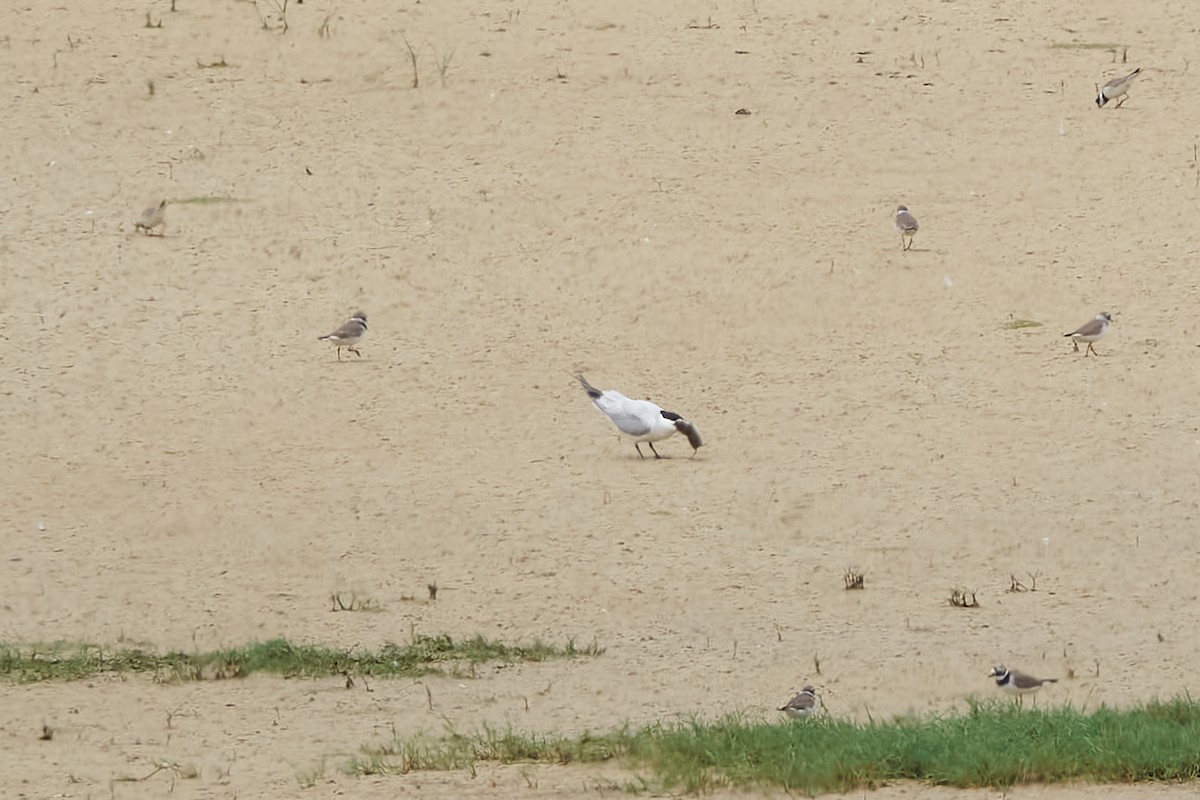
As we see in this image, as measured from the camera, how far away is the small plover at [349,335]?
1455cm

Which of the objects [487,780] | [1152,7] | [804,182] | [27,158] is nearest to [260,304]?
[27,158]

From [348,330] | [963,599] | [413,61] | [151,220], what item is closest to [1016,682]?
[963,599]

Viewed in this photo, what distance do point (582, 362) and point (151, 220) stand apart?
11.6 ft

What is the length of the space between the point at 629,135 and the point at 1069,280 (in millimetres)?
4004

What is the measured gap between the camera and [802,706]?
30.9ft

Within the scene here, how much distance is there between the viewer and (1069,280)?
51.2ft

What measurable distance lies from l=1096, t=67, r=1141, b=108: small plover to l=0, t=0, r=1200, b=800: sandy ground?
0.42 feet

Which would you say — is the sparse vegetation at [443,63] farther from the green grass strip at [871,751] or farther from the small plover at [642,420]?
the green grass strip at [871,751]

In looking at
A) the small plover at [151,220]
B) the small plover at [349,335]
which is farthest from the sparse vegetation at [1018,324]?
the small plover at [151,220]

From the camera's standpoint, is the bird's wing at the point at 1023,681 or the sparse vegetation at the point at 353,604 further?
A: the sparse vegetation at the point at 353,604

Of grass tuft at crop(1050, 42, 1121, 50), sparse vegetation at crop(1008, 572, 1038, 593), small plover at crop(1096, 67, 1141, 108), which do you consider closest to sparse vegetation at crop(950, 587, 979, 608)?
sparse vegetation at crop(1008, 572, 1038, 593)

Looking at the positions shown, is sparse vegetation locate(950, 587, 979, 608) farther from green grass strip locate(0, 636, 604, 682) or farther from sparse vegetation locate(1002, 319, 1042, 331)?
sparse vegetation locate(1002, 319, 1042, 331)

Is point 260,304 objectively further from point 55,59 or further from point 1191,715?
point 1191,715

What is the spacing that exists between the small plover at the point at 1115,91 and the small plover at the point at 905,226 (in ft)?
9.43
